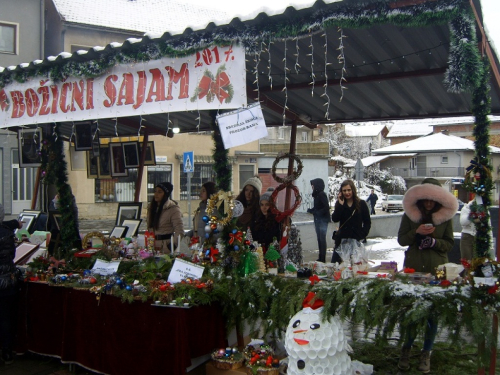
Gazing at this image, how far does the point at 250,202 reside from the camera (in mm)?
5938

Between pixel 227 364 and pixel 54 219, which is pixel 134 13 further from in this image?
pixel 227 364

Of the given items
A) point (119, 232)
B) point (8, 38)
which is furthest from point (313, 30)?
point (8, 38)

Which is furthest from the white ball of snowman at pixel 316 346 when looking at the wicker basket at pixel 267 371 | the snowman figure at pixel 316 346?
the wicker basket at pixel 267 371

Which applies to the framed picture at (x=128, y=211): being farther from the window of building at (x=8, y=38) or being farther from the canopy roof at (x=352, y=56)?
the window of building at (x=8, y=38)

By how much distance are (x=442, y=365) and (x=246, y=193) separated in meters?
2.91

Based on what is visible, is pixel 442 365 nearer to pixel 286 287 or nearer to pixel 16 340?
pixel 286 287

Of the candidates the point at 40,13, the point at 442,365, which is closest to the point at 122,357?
the point at 442,365

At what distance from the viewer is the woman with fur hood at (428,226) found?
4496 mm

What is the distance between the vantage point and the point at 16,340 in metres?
4.98

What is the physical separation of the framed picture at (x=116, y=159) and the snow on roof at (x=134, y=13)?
44.4 feet

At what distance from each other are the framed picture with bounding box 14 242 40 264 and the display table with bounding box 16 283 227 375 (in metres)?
0.79

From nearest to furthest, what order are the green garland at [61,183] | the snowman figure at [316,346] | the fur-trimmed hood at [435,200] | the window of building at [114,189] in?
the snowman figure at [316,346] → the fur-trimmed hood at [435,200] → the green garland at [61,183] → the window of building at [114,189]

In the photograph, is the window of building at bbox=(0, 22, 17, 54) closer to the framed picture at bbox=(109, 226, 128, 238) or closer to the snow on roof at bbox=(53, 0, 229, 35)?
the snow on roof at bbox=(53, 0, 229, 35)

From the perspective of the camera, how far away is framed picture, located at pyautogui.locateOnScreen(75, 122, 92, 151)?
22.5 feet
